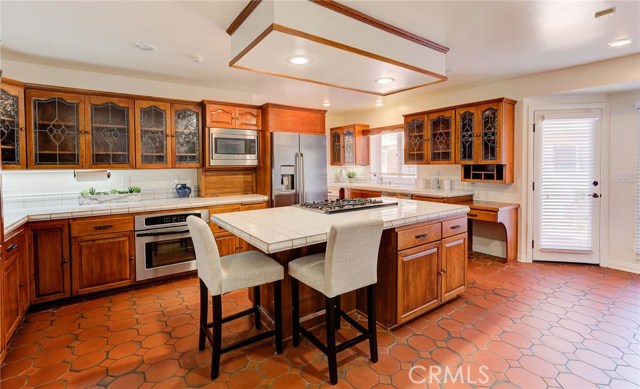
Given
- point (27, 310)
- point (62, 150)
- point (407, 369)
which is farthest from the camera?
point (62, 150)

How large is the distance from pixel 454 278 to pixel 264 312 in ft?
5.72

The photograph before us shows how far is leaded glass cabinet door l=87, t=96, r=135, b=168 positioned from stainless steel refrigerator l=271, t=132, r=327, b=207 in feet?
5.72

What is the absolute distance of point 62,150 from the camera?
11.2 feet

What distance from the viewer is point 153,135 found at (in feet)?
13.0

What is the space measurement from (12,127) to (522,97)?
5741 millimetres

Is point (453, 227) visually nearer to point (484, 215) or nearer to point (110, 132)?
point (484, 215)

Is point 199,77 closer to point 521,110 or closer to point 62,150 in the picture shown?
point 62,150

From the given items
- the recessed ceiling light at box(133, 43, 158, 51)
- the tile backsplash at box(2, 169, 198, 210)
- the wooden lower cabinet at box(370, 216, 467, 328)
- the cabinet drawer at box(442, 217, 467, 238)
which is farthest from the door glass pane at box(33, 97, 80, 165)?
the cabinet drawer at box(442, 217, 467, 238)

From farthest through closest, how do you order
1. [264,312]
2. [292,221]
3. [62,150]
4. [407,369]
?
[62,150], [264,312], [292,221], [407,369]

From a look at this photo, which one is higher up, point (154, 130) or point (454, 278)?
point (154, 130)

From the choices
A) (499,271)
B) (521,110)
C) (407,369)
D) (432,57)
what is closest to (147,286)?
(407,369)

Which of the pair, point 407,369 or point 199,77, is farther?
point 199,77

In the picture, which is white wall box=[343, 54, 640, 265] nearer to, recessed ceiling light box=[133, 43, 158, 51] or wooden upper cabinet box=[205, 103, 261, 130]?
wooden upper cabinet box=[205, 103, 261, 130]

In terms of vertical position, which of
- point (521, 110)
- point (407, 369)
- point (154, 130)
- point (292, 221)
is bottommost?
point (407, 369)
